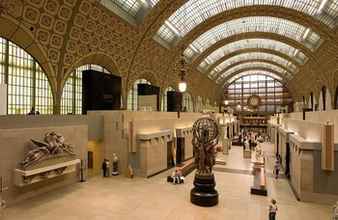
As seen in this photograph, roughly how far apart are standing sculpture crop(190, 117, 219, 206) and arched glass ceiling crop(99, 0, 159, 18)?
10075 millimetres

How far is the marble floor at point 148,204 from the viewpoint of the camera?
8156 mm

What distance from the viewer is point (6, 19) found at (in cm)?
1060

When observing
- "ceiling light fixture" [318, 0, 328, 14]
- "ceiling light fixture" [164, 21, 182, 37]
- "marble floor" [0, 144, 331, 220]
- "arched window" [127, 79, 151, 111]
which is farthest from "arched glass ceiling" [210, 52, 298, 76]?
"marble floor" [0, 144, 331, 220]

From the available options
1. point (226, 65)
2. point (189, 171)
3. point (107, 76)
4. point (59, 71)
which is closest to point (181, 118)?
point (189, 171)

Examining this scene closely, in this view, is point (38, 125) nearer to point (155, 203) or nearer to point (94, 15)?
point (155, 203)

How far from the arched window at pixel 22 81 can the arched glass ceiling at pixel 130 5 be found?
5.56m

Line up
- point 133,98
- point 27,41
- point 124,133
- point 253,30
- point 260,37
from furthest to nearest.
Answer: point 253,30 < point 260,37 < point 133,98 < point 124,133 < point 27,41

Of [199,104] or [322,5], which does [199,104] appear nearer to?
[199,104]

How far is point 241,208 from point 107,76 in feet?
37.8

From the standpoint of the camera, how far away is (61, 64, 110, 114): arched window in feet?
49.4

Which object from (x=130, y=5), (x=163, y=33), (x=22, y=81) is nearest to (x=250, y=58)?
(x=163, y=33)

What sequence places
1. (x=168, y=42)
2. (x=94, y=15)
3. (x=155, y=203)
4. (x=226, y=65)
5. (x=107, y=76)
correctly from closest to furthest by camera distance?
(x=155, y=203)
(x=94, y=15)
(x=107, y=76)
(x=168, y=42)
(x=226, y=65)

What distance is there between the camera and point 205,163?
32.2 ft

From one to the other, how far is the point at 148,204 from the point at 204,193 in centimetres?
211
